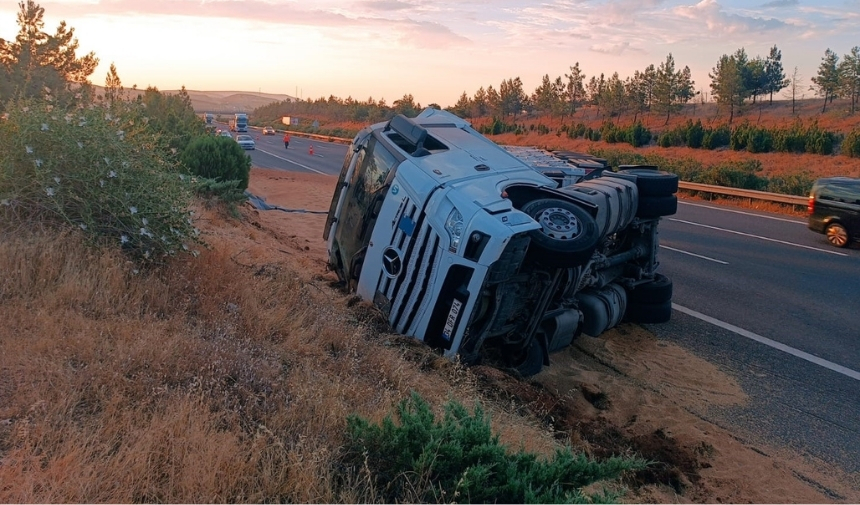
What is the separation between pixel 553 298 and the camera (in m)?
6.67

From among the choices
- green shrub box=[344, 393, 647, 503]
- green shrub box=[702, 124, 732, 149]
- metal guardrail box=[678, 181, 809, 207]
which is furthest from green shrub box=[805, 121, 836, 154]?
green shrub box=[344, 393, 647, 503]

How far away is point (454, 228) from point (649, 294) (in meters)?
3.75

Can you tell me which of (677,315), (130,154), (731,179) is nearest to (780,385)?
(677,315)

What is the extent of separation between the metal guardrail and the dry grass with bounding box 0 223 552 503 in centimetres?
1678

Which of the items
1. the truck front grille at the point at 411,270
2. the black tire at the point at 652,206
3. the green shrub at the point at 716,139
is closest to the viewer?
the truck front grille at the point at 411,270

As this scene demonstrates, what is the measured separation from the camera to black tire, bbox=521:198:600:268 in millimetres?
5844

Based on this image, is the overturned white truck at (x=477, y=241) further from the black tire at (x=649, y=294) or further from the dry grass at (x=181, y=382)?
the dry grass at (x=181, y=382)

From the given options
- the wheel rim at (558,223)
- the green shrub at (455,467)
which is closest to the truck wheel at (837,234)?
the wheel rim at (558,223)

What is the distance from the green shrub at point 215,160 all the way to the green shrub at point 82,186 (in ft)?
27.7

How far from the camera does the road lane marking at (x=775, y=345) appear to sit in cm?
730

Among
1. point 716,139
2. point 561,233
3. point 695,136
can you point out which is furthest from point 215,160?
point 695,136

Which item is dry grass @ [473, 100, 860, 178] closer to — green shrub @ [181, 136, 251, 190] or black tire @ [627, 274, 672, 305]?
green shrub @ [181, 136, 251, 190]

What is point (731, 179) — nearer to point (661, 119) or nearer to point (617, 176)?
point (617, 176)

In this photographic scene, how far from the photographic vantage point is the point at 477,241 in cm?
561
